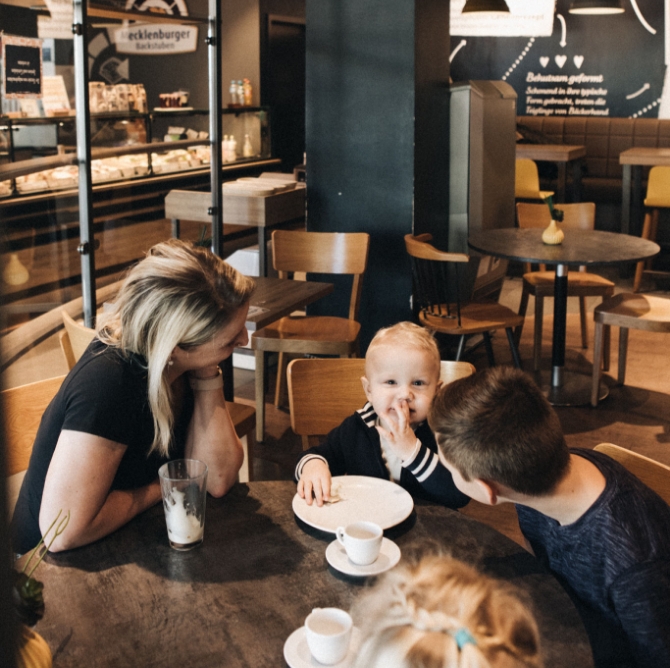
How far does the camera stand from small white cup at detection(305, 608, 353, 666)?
1073mm

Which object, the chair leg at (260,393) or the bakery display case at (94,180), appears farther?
the chair leg at (260,393)

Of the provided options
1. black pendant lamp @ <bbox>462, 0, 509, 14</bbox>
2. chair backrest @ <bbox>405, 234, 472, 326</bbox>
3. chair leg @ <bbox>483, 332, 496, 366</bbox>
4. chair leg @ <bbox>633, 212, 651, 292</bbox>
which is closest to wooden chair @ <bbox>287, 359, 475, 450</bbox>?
chair backrest @ <bbox>405, 234, 472, 326</bbox>

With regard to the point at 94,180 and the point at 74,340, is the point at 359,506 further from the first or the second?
the point at 94,180

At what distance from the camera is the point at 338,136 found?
4629 mm

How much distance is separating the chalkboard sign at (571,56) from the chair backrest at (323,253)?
5.59m

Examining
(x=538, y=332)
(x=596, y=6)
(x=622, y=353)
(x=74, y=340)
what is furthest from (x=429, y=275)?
(x=596, y=6)

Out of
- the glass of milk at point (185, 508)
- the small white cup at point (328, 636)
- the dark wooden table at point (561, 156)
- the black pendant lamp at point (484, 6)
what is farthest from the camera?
the dark wooden table at point (561, 156)

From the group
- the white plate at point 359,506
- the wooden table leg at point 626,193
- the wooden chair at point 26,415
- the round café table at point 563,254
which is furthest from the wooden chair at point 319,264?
the wooden table leg at point 626,193

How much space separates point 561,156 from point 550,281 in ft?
10.1

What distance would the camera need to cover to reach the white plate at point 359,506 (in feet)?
4.91

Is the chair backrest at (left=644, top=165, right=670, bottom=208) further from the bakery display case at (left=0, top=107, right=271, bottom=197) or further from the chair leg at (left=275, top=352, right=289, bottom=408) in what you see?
the chair leg at (left=275, top=352, right=289, bottom=408)

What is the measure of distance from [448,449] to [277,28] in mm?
8707

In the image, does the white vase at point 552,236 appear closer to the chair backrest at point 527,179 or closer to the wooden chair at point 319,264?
the wooden chair at point 319,264

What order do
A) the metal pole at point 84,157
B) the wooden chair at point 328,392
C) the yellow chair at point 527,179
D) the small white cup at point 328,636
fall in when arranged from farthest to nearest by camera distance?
→ the yellow chair at point 527,179
the metal pole at point 84,157
the wooden chair at point 328,392
the small white cup at point 328,636
